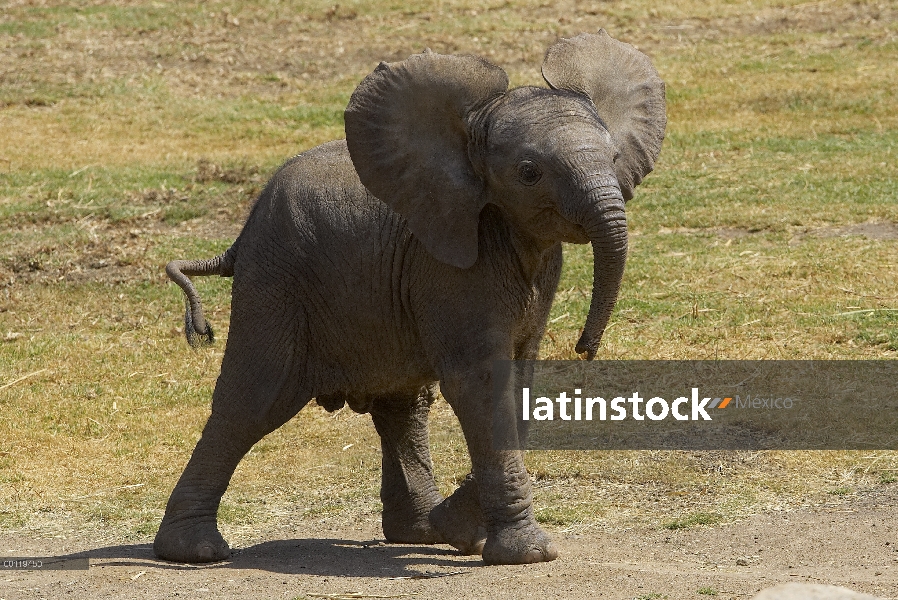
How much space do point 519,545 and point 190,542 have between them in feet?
5.47

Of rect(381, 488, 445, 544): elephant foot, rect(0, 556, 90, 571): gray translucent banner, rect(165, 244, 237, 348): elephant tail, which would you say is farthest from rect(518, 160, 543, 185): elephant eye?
rect(0, 556, 90, 571): gray translucent banner

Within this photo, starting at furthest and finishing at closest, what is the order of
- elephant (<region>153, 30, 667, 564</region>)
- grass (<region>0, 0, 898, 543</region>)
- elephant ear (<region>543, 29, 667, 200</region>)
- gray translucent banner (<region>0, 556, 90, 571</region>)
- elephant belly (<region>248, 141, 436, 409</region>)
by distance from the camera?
1. grass (<region>0, 0, 898, 543</region>)
2. gray translucent banner (<region>0, 556, 90, 571</region>)
3. elephant belly (<region>248, 141, 436, 409</region>)
4. elephant ear (<region>543, 29, 667, 200</region>)
5. elephant (<region>153, 30, 667, 564</region>)

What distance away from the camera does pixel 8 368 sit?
11.9 metres

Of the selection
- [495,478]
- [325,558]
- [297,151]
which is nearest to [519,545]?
[495,478]

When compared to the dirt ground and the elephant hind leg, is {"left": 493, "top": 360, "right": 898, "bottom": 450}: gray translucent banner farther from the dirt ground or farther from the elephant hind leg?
the elephant hind leg

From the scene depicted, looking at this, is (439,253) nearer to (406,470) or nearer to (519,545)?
(519,545)

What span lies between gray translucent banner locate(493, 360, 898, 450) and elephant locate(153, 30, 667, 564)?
157 centimetres

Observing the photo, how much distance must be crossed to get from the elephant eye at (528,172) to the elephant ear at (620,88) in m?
0.54

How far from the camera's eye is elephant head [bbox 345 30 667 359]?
6.77 metres

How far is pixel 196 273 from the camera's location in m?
8.42

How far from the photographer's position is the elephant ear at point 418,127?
23.6 feet

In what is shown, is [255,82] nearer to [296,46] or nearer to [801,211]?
[296,46]

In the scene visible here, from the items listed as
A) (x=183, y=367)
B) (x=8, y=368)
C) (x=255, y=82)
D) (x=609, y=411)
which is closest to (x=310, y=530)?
(x=609, y=411)

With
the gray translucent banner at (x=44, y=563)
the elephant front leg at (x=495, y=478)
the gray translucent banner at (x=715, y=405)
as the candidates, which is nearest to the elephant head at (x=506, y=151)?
the elephant front leg at (x=495, y=478)
